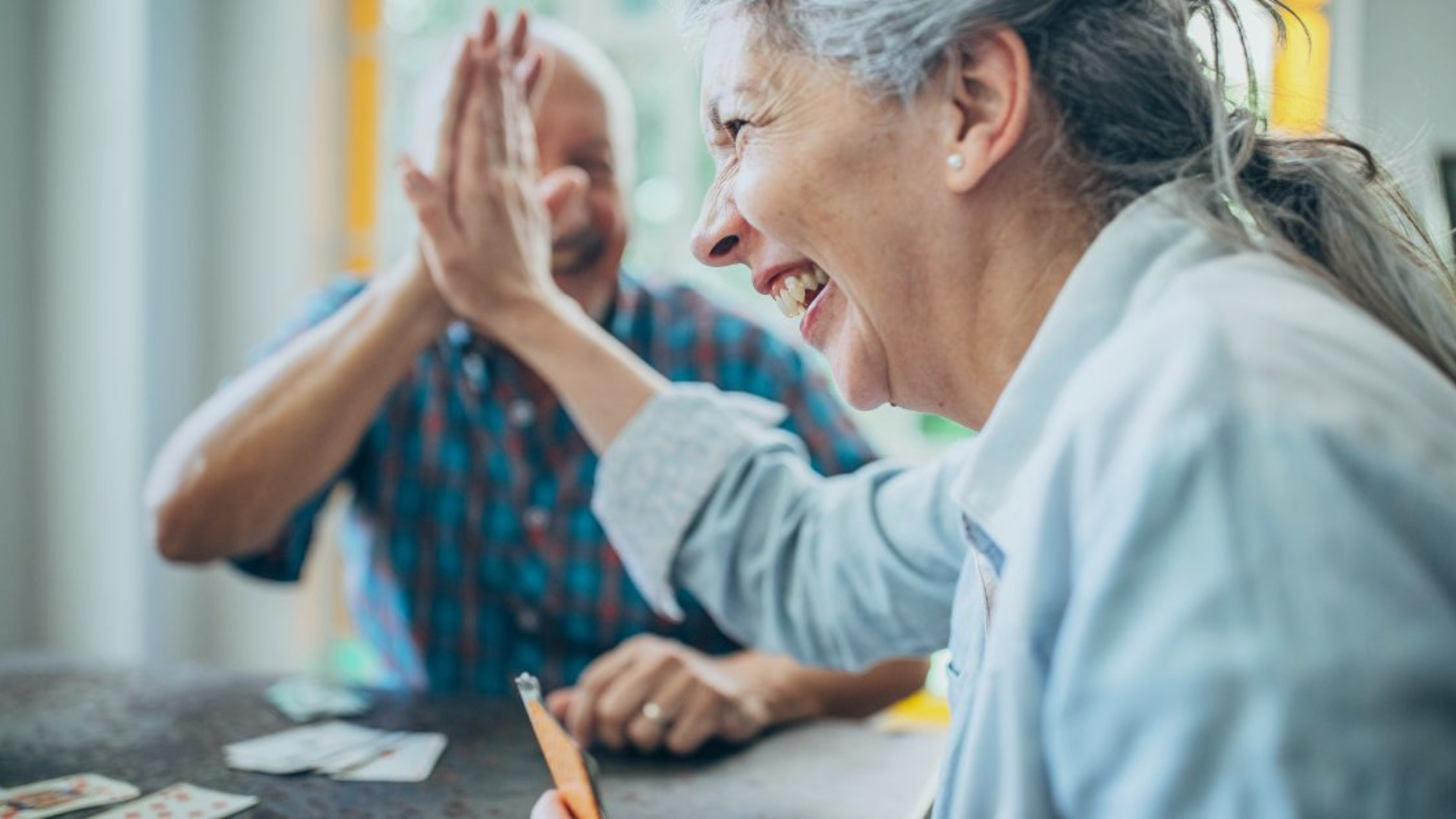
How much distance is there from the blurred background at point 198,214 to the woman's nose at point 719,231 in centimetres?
269

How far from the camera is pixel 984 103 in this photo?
877 mm

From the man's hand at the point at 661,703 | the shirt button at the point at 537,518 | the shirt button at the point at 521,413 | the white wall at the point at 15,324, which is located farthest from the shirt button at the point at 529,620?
the white wall at the point at 15,324

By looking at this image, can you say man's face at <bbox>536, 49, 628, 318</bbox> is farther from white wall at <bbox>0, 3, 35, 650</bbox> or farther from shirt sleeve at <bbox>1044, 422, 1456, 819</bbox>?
white wall at <bbox>0, 3, 35, 650</bbox>

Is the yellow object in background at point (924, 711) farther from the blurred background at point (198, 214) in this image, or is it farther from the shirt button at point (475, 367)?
the shirt button at point (475, 367)

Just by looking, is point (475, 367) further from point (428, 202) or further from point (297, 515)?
point (428, 202)

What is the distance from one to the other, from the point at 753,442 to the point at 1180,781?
85 cm

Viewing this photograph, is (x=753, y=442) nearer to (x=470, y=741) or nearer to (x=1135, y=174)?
(x=470, y=741)

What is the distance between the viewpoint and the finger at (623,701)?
1.33 metres

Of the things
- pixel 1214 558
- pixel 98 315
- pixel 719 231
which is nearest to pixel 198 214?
pixel 98 315

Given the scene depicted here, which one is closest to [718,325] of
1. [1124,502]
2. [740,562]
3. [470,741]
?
[740,562]

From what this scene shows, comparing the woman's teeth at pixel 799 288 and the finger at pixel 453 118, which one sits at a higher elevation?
the finger at pixel 453 118

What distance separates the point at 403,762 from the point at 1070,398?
0.84m

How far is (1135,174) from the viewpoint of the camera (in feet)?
2.84

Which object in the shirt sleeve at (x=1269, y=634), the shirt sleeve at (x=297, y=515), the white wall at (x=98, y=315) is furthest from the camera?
the white wall at (x=98, y=315)
